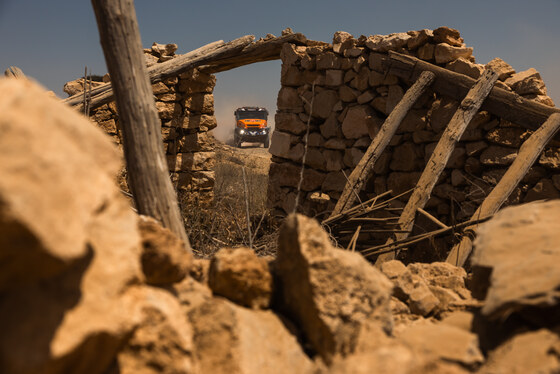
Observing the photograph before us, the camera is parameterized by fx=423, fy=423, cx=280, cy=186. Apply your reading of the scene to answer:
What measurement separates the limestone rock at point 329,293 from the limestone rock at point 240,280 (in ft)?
0.33

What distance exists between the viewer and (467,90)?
13.5ft

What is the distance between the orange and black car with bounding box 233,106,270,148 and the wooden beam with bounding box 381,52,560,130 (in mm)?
12798

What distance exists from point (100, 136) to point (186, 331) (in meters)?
0.59


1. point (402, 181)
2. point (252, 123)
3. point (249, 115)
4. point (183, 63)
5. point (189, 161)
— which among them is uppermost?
point (183, 63)

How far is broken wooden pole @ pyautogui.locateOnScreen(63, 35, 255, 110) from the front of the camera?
4516mm

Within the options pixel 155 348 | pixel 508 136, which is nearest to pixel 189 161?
pixel 508 136

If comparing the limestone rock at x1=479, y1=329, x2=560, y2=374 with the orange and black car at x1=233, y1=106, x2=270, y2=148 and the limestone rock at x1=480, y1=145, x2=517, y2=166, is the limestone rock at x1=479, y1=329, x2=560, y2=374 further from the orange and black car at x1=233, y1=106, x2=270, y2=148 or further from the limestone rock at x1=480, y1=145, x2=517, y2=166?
the orange and black car at x1=233, y1=106, x2=270, y2=148

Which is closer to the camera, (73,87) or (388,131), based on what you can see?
(388,131)

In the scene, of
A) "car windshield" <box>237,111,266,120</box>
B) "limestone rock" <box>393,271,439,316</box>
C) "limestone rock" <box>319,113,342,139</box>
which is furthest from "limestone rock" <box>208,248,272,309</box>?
"car windshield" <box>237,111,266,120</box>

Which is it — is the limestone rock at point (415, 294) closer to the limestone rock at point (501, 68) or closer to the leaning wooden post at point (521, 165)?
the leaning wooden post at point (521, 165)

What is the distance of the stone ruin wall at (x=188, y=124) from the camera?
5641 mm

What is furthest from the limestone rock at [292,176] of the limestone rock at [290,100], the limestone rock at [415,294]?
the limestone rock at [415,294]

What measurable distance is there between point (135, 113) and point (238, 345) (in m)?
1.40

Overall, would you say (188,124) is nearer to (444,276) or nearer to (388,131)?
(388,131)
